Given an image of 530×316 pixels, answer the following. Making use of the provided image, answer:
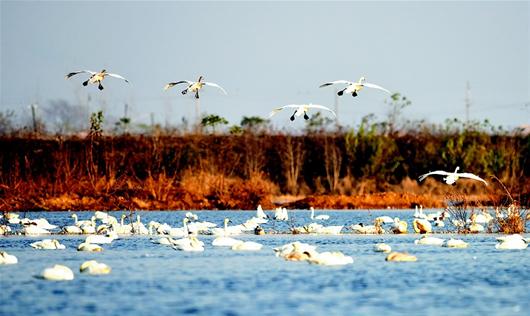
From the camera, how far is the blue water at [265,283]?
13.5 m

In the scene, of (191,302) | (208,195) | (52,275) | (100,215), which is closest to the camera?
(191,302)

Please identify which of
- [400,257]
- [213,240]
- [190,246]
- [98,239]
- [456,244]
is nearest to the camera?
[400,257]

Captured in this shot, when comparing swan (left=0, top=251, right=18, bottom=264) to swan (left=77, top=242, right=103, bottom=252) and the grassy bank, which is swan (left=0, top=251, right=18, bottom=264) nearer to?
swan (left=77, top=242, right=103, bottom=252)

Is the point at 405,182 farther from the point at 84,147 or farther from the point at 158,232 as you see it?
the point at 158,232

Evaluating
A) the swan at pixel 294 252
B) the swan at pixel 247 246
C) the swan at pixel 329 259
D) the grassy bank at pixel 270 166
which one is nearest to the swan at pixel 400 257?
the swan at pixel 329 259

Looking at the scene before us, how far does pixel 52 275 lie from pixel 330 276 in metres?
3.86

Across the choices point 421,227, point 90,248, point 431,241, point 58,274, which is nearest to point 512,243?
point 431,241

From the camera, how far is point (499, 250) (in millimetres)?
20297

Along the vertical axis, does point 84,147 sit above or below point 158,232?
above

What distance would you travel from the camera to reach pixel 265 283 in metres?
15.6

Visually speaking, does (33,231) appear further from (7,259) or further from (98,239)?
(7,259)

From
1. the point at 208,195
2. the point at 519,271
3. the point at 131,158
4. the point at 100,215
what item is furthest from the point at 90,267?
the point at 131,158

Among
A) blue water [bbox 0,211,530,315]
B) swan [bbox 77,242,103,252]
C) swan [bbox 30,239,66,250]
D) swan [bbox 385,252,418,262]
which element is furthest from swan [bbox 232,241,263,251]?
swan [bbox 30,239,66,250]

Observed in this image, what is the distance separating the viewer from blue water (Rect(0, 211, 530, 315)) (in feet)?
44.3
